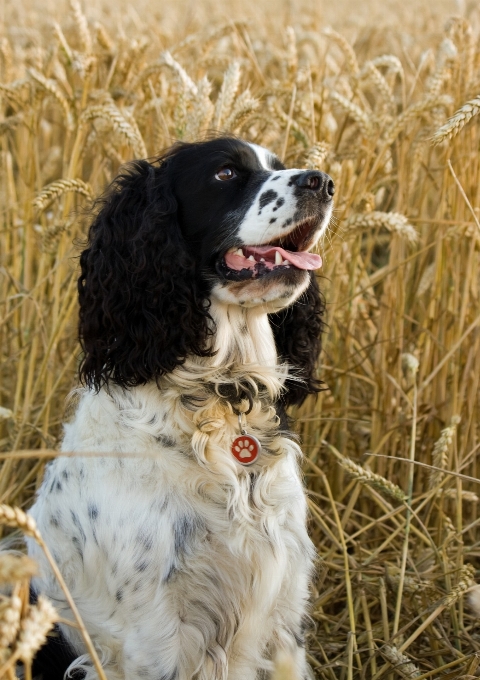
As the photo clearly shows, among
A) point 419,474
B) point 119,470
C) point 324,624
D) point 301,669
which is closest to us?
point 119,470

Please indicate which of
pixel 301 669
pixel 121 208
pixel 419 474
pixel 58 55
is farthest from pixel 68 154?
pixel 301 669

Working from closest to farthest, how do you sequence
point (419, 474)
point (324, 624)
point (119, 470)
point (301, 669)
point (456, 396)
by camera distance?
Result: point (119, 470)
point (301, 669)
point (324, 624)
point (456, 396)
point (419, 474)

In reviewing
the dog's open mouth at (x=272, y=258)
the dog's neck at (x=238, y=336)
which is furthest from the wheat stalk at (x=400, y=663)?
the dog's open mouth at (x=272, y=258)

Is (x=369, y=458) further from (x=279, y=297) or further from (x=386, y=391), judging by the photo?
(x=279, y=297)

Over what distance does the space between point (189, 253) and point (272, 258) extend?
322 mm

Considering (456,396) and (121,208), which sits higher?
(121,208)

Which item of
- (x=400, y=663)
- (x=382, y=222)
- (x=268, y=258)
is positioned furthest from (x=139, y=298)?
(x=400, y=663)

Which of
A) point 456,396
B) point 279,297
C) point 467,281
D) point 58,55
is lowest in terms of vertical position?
point 456,396

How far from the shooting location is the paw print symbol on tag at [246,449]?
271 cm

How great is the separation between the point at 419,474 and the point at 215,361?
151cm

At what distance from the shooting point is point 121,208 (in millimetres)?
2922

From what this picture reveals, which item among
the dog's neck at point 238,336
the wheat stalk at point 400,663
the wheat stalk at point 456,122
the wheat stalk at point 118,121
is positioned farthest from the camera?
the wheat stalk at point 118,121

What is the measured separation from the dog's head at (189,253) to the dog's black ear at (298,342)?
34 cm

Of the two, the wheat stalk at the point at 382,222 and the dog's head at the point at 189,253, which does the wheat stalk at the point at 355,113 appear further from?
the dog's head at the point at 189,253
